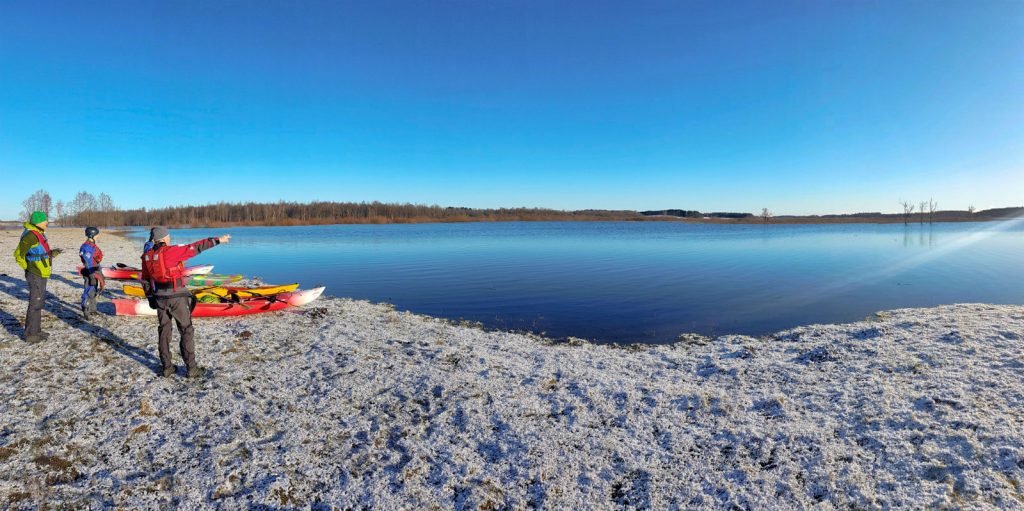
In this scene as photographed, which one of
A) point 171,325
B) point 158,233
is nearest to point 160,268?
point 158,233

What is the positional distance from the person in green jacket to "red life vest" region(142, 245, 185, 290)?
3.74 metres

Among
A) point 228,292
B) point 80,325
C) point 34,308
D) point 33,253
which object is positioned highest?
point 33,253

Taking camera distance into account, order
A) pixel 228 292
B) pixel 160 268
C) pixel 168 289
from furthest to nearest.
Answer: pixel 228 292
pixel 168 289
pixel 160 268

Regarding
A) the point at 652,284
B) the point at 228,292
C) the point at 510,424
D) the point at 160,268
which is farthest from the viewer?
the point at 652,284

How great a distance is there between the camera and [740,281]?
21.8 m

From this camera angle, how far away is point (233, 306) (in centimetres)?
1281

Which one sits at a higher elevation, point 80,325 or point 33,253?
point 33,253

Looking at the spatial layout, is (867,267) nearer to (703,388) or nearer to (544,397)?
(703,388)

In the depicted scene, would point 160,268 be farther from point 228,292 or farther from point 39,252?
point 228,292

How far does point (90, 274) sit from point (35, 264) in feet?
9.00

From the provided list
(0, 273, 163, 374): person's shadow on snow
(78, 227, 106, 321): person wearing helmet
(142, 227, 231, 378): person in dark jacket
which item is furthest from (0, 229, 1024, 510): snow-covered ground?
(78, 227, 106, 321): person wearing helmet

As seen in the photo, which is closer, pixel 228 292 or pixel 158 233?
pixel 158 233

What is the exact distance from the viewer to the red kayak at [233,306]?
1185cm

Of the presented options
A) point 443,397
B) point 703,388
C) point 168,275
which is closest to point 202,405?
point 168,275
